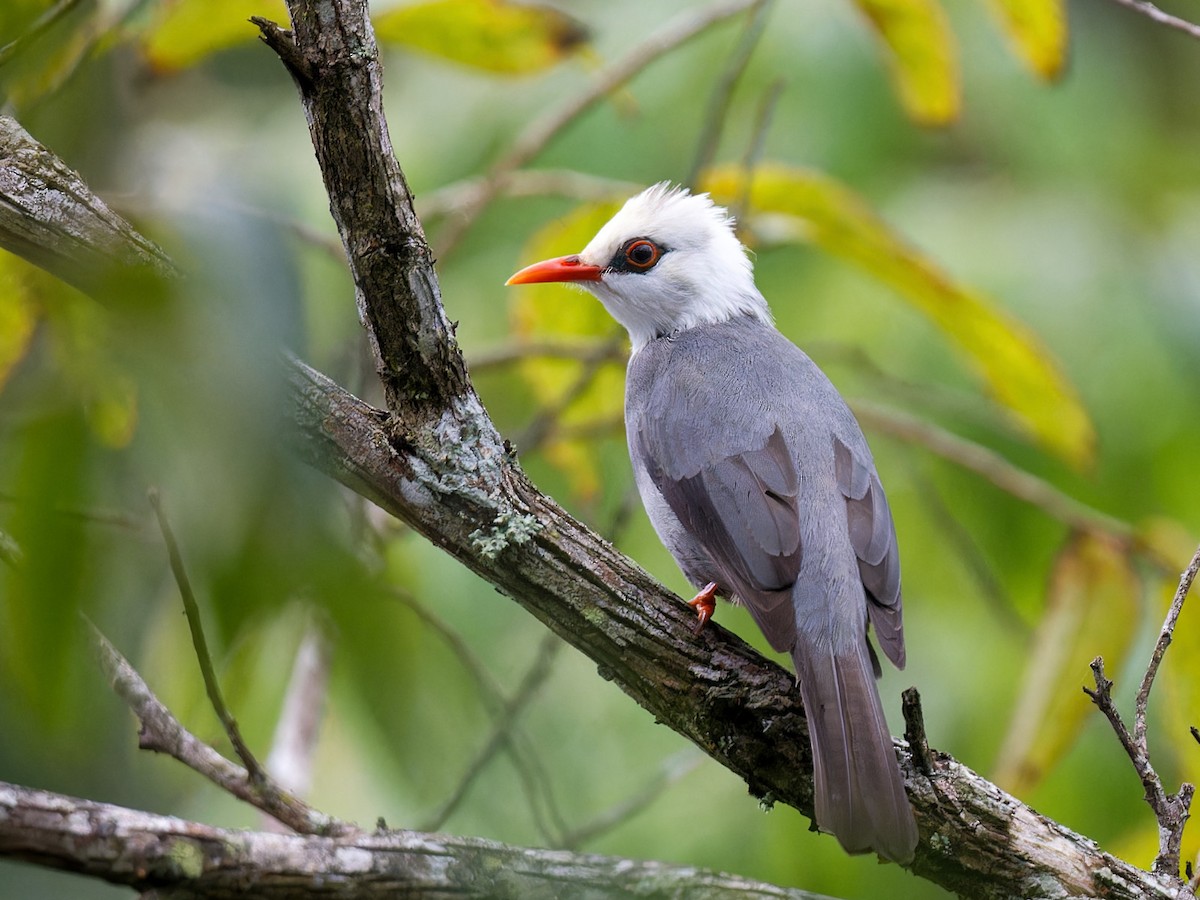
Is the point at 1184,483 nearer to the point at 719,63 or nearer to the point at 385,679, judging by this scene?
the point at 719,63

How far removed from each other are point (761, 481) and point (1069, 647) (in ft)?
4.86

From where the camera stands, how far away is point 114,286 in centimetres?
144

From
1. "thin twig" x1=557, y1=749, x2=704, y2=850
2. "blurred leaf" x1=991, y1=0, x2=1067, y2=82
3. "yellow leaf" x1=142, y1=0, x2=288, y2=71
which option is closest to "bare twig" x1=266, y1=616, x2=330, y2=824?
"thin twig" x1=557, y1=749, x2=704, y2=850

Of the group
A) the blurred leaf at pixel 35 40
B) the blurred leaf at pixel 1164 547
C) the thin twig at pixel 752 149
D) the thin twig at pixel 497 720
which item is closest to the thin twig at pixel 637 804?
the thin twig at pixel 497 720

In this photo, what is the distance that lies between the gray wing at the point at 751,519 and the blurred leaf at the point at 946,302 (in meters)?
1.04

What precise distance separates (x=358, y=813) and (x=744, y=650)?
341cm

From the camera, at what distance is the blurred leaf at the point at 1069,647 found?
4035 mm

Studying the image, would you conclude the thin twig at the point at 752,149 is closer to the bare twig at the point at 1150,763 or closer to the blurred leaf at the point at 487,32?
the blurred leaf at the point at 487,32

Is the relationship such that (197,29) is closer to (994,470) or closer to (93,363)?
(93,363)

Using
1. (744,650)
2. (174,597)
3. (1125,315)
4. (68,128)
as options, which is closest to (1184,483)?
(1125,315)

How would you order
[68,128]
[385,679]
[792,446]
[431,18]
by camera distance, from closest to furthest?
[385,679]
[68,128]
[792,446]
[431,18]

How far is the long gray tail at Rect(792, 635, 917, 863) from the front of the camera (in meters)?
2.74

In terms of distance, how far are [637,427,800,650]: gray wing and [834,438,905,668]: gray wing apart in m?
0.19

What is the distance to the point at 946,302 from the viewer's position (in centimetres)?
441
